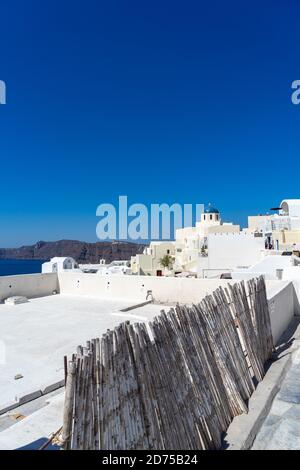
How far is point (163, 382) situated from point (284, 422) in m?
1.85

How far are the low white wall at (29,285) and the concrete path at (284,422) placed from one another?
1016 cm

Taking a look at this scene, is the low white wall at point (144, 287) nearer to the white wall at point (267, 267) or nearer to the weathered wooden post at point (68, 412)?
the white wall at point (267, 267)

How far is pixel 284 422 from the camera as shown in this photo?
3.75 metres

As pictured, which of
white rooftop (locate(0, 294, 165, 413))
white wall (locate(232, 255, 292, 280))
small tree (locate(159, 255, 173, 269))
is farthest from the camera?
small tree (locate(159, 255, 173, 269))

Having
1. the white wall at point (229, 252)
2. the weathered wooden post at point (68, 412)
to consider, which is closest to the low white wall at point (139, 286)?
the weathered wooden post at point (68, 412)

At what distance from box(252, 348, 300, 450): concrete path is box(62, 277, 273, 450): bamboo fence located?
312 millimetres

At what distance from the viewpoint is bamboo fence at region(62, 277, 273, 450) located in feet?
6.96

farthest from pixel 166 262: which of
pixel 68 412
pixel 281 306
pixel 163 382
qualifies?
pixel 68 412

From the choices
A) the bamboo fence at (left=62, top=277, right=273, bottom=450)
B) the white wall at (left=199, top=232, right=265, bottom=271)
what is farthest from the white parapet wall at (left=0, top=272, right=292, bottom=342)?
the white wall at (left=199, top=232, right=265, bottom=271)

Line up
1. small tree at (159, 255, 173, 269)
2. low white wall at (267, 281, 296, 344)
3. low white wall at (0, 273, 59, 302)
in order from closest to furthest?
low white wall at (267, 281, 296, 344) < low white wall at (0, 273, 59, 302) < small tree at (159, 255, 173, 269)

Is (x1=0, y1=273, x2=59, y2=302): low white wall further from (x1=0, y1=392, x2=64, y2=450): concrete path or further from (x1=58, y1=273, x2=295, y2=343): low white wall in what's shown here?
(x1=0, y1=392, x2=64, y2=450): concrete path
